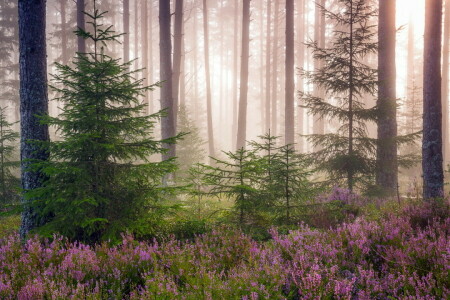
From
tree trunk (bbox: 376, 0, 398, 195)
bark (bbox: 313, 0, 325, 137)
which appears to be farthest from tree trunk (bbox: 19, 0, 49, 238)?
bark (bbox: 313, 0, 325, 137)

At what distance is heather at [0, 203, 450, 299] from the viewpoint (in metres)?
3.11

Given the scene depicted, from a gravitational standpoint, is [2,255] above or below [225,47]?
below

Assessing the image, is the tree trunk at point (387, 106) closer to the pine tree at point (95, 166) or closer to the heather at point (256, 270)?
Answer: the heather at point (256, 270)

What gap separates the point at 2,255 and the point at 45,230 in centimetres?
75

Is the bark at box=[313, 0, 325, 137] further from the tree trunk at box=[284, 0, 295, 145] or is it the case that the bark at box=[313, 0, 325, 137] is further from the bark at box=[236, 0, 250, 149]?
the tree trunk at box=[284, 0, 295, 145]

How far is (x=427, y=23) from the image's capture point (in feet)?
29.9

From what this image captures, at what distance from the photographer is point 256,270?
11.7ft

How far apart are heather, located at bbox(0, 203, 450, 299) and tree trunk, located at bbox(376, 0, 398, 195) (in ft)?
19.5

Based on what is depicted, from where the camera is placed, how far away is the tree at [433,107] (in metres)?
8.84

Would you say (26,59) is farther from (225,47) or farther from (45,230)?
(225,47)

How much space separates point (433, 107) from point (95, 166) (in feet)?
30.4

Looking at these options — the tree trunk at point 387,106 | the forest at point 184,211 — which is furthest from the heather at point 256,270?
the tree trunk at point 387,106

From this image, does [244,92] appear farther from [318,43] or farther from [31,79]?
[318,43]

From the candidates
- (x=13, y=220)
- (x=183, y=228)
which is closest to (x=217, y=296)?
(x=183, y=228)
